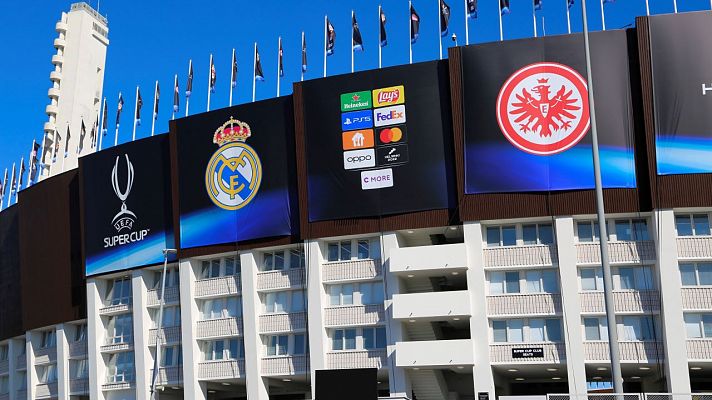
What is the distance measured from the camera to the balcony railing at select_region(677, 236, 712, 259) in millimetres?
65000

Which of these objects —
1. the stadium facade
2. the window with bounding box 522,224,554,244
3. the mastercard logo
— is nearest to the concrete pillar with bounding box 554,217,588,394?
the stadium facade

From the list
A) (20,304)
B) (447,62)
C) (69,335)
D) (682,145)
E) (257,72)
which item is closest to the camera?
(682,145)

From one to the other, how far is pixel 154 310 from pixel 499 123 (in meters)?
34.1

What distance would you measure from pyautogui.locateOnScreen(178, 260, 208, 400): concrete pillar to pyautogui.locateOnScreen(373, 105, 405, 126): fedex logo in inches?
793

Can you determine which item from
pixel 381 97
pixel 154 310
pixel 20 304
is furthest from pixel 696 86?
pixel 20 304

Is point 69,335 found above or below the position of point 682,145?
below

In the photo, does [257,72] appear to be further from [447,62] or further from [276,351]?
[276,351]

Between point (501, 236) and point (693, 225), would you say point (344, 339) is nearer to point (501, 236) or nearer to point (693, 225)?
point (501, 236)

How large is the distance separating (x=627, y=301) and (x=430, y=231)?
584 inches

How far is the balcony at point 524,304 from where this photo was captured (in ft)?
219

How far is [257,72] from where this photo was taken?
78188 millimetres

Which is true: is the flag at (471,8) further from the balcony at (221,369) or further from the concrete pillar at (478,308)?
the balcony at (221,369)

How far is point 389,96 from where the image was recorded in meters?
71.8

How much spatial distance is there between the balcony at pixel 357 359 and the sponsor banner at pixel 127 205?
17805mm
